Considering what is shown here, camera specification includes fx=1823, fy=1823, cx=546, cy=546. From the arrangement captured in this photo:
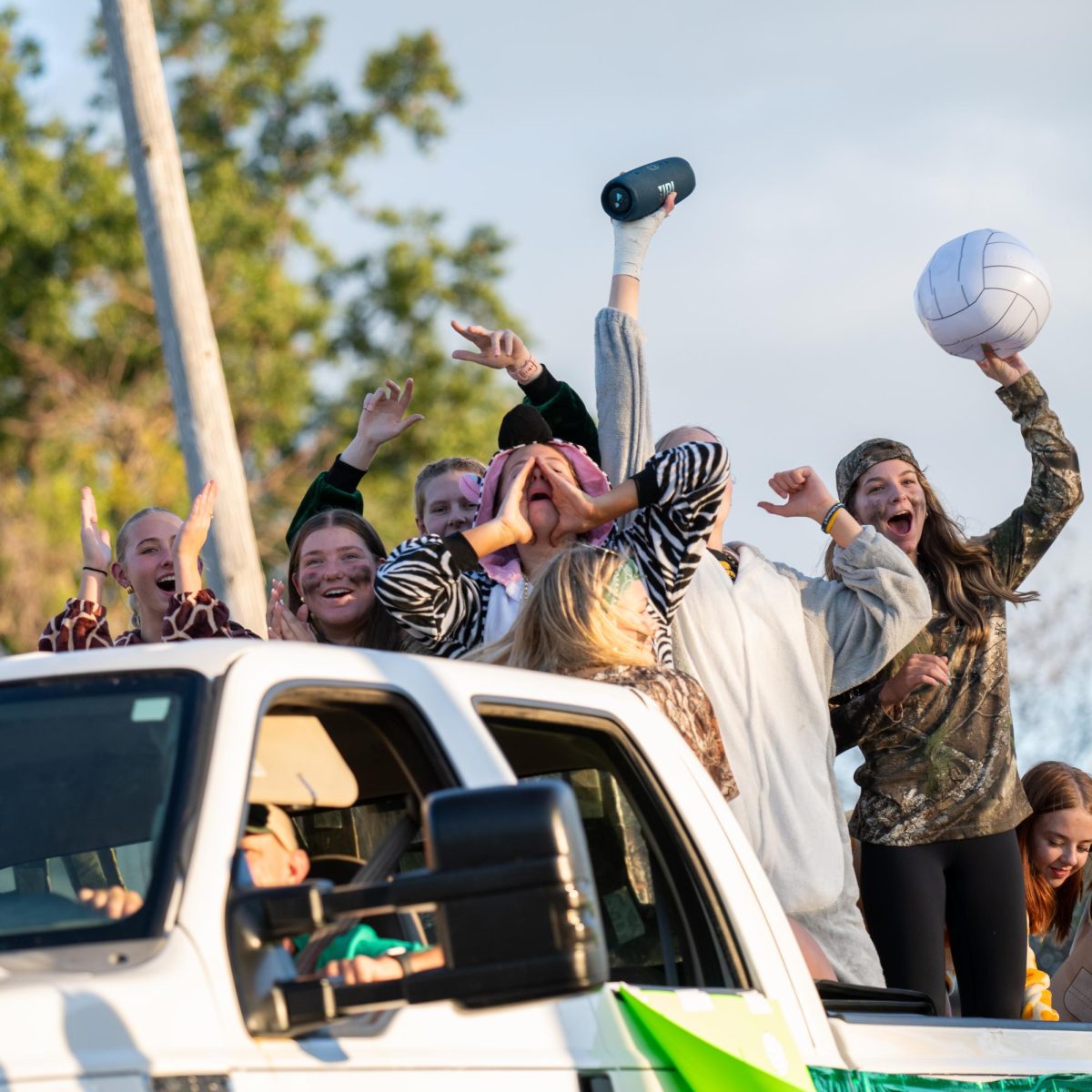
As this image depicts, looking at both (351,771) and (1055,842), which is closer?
(351,771)

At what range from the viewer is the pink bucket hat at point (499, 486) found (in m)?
5.11

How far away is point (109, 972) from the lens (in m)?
2.18

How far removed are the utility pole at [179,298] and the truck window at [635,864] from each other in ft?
14.6

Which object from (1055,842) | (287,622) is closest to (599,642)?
(287,622)

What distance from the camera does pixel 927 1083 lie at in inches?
131

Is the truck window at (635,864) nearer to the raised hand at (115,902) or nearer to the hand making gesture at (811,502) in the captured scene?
the raised hand at (115,902)

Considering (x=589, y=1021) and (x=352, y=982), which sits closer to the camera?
(x=352, y=982)

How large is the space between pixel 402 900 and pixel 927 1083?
1579 mm

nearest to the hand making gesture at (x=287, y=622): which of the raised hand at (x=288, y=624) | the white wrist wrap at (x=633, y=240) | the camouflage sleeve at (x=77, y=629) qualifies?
the raised hand at (x=288, y=624)

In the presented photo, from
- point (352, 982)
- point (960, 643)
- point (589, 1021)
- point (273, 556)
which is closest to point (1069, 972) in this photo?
point (960, 643)

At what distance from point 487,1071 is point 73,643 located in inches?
123

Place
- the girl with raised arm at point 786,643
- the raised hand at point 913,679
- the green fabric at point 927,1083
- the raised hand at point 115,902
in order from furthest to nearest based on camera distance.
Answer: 1. the raised hand at point 913,679
2. the girl with raised arm at point 786,643
3. the green fabric at point 927,1083
4. the raised hand at point 115,902

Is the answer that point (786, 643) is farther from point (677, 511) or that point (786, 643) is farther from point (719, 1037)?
point (719, 1037)

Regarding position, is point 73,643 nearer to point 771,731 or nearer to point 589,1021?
point 771,731
